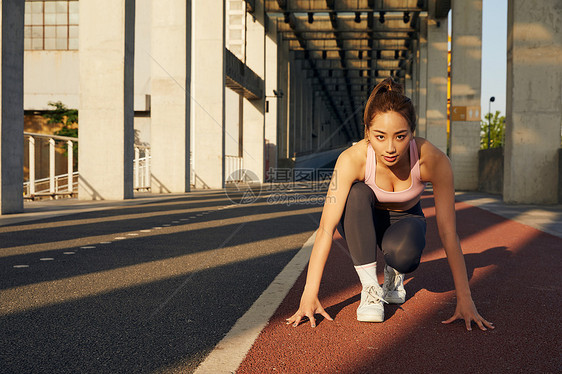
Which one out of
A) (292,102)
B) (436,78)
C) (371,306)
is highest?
(292,102)

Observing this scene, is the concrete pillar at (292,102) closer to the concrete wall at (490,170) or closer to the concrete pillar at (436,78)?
the concrete pillar at (436,78)

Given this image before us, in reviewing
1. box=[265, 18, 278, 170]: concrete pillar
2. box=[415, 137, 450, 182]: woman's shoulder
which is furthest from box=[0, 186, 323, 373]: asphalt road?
box=[265, 18, 278, 170]: concrete pillar

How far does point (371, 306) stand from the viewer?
10.6ft

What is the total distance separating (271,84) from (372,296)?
112 ft

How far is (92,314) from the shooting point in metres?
3.42

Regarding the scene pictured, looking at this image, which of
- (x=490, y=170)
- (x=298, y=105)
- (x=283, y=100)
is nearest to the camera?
(x=490, y=170)

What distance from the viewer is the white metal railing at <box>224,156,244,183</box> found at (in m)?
30.7

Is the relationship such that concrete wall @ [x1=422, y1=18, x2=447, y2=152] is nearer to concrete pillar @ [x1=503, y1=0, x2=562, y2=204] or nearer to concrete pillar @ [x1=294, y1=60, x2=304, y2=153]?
concrete pillar @ [x1=503, y1=0, x2=562, y2=204]

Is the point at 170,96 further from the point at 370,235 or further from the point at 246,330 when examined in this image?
the point at 246,330

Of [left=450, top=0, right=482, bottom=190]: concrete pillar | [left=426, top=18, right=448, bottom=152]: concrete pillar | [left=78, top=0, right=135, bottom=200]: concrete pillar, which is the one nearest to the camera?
[left=78, top=0, right=135, bottom=200]: concrete pillar

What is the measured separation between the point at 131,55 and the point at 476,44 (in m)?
14.7

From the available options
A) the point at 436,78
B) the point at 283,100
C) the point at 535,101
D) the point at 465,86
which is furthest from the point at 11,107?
the point at 283,100

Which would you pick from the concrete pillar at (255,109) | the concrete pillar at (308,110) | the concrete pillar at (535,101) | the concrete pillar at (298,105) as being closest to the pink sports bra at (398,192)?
the concrete pillar at (535,101)

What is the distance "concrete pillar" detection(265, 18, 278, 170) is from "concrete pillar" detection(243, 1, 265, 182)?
88.4 inches
